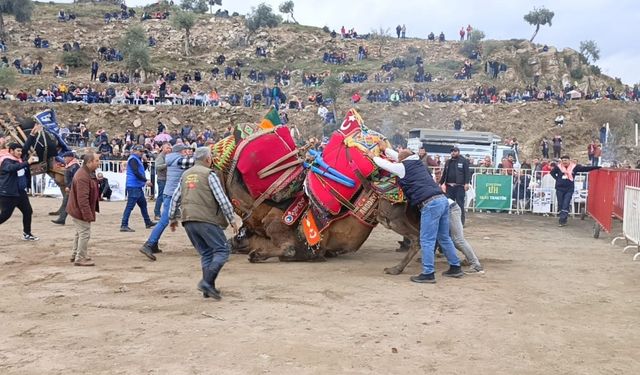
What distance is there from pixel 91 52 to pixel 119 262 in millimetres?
48192

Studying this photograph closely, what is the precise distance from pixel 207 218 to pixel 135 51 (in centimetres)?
4212

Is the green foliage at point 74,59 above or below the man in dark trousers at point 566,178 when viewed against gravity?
above

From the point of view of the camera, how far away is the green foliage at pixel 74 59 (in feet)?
159

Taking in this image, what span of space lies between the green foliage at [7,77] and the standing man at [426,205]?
38.5 meters

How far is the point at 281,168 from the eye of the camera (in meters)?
9.11

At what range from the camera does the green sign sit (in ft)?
59.5

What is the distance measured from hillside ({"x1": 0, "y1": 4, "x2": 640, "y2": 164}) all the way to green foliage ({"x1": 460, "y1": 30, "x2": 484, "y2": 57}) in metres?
0.85

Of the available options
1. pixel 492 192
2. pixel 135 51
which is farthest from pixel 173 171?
pixel 135 51

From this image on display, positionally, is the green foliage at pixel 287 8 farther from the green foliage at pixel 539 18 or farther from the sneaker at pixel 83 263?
the sneaker at pixel 83 263

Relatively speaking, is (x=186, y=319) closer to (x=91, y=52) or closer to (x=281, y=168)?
(x=281, y=168)

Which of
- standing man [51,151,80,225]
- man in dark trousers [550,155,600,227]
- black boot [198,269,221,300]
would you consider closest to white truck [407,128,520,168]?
man in dark trousers [550,155,600,227]

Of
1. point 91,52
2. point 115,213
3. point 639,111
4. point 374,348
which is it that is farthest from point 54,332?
point 91,52

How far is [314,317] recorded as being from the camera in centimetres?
605

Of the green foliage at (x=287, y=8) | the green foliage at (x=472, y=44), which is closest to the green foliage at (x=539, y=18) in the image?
the green foliage at (x=472, y=44)
